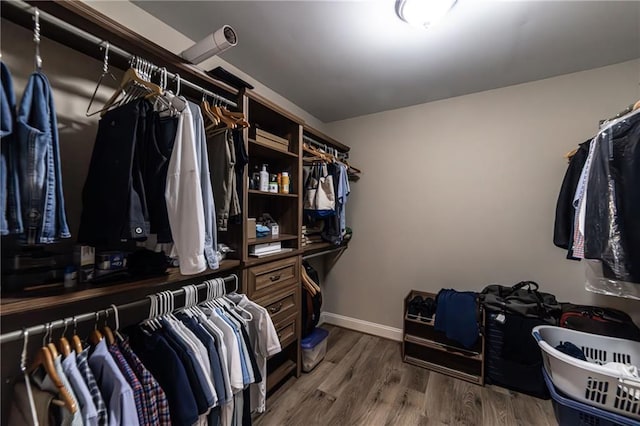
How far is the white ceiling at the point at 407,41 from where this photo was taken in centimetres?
136

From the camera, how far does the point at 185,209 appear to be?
3.38 ft

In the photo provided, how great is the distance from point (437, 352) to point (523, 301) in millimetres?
822

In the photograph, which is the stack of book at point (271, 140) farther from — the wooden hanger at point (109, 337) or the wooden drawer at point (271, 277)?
the wooden hanger at point (109, 337)

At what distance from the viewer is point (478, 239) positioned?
2.33 m

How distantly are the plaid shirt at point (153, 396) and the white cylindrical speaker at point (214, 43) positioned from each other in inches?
53.7

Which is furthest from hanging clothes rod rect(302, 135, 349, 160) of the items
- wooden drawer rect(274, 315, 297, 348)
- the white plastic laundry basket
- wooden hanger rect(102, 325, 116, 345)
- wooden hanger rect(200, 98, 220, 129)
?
the white plastic laundry basket

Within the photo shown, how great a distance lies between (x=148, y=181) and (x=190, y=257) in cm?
37

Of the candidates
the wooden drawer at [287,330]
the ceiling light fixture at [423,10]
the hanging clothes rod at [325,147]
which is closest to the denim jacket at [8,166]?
the wooden drawer at [287,330]

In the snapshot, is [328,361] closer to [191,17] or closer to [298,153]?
[298,153]

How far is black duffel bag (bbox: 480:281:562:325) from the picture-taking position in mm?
1823

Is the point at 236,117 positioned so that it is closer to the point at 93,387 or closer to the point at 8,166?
the point at 8,166

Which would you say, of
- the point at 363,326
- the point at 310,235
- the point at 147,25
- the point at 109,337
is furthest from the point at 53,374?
the point at 363,326

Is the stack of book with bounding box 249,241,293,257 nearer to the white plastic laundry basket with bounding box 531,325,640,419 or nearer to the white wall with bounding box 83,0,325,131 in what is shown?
the white wall with bounding box 83,0,325,131

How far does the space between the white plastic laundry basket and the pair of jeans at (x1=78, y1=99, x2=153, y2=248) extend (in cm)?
226
